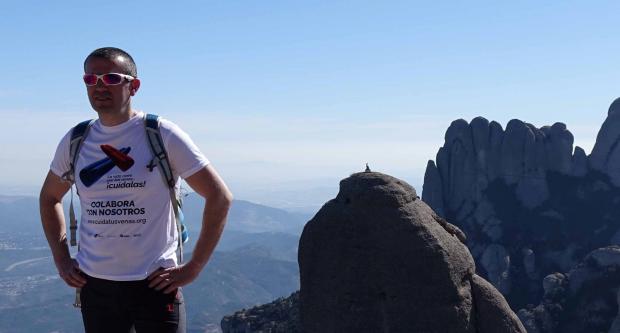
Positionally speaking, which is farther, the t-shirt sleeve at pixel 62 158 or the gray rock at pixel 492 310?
the gray rock at pixel 492 310

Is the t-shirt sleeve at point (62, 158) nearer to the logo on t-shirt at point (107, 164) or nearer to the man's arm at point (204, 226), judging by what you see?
the logo on t-shirt at point (107, 164)

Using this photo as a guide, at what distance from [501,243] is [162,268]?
99.5 m

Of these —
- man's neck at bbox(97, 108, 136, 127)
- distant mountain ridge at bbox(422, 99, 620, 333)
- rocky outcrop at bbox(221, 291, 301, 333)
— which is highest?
man's neck at bbox(97, 108, 136, 127)

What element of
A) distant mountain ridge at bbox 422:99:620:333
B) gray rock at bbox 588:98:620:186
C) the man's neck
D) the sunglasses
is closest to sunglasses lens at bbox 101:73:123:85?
the sunglasses

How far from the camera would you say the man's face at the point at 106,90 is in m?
7.00

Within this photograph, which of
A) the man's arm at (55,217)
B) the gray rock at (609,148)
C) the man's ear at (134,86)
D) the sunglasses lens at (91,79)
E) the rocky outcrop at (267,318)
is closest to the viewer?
the sunglasses lens at (91,79)

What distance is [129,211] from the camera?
6.91 meters

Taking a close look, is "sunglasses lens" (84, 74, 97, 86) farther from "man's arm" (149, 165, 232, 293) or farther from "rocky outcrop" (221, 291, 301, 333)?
"rocky outcrop" (221, 291, 301, 333)

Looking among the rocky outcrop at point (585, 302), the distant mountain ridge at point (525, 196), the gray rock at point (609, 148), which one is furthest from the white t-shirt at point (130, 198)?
the gray rock at point (609, 148)

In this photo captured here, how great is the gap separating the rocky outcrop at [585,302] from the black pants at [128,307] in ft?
229

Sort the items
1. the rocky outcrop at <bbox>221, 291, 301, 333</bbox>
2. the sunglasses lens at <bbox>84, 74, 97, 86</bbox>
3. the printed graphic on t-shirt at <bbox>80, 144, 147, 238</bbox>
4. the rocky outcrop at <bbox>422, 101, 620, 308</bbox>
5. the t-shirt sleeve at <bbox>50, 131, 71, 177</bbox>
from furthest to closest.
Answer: the rocky outcrop at <bbox>422, 101, 620, 308</bbox> < the rocky outcrop at <bbox>221, 291, 301, 333</bbox> < the t-shirt sleeve at <bbox>50, 131, 71, 177</bbox> < the sunglasses lens at <bbox>84, 74, 97, 86</bbox> < the printed graphic on t-shirt at <bbox>80, 144, 147, 238</bbox>

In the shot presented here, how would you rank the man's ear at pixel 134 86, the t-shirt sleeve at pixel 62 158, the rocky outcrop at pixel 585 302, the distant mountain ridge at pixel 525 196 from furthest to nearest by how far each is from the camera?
1. the distant mountain ridge at pixel 525 196
2. the rocky outcrop at pixel 585 302
3. the t-shirt sleeve at pixel 62 158
4. the man's ear at pixel 134 86

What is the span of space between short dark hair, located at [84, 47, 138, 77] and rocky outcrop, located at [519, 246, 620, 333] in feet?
232

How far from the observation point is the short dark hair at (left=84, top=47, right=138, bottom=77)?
704 cm
